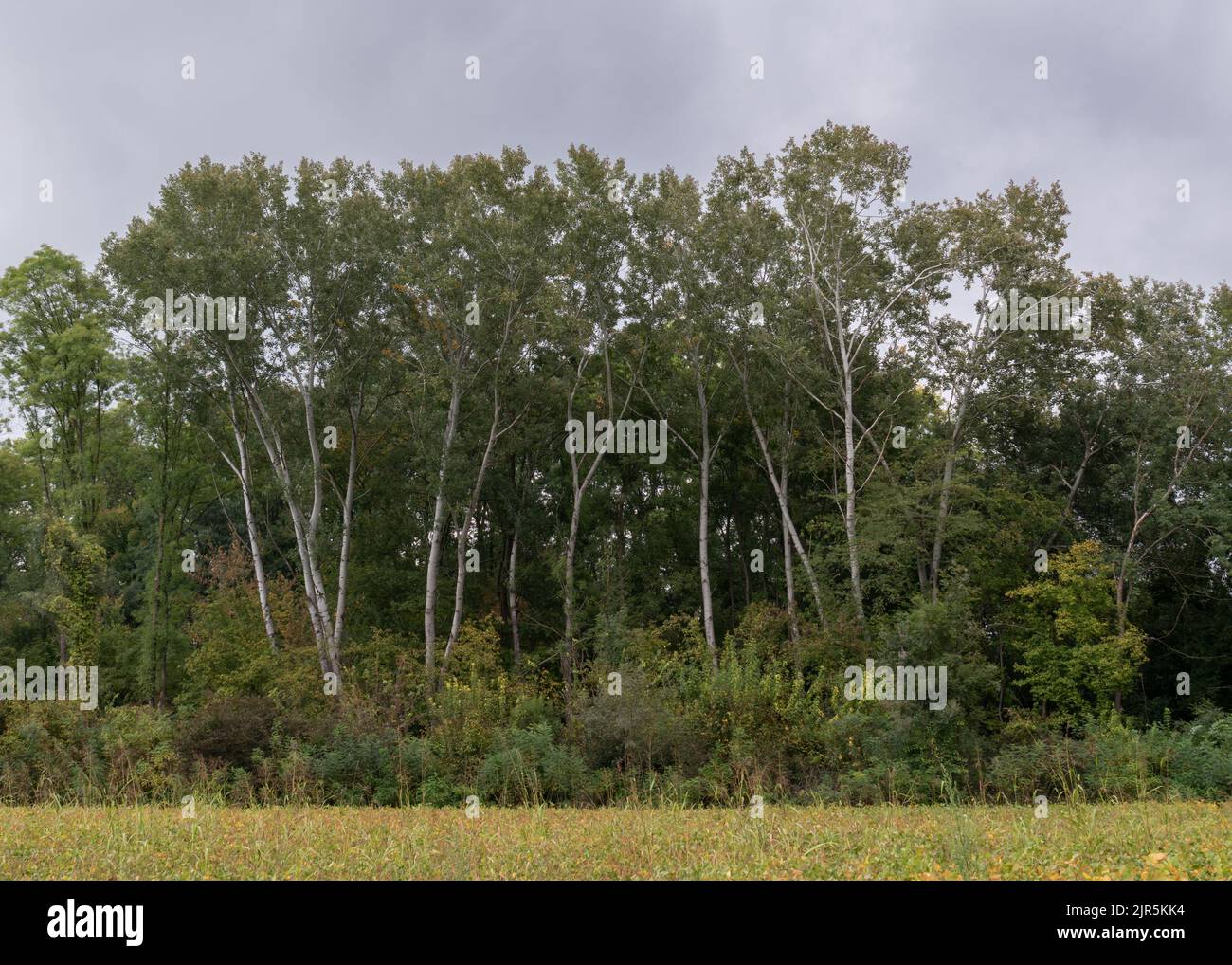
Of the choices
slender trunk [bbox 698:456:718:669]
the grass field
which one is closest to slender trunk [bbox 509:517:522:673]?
slender trunk [bbox 698:456:718:669]

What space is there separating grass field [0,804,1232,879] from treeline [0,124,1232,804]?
36.2 feet

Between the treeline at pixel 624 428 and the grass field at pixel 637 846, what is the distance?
1103 cm

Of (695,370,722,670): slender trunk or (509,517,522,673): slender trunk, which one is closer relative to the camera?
(695,370,722,670): slender trunk

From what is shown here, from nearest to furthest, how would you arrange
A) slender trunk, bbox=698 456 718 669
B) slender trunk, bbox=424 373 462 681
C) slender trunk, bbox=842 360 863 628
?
slender trunk, bbox=842 360 863 628
slender trunk, bbox=424 373 462 681
slender trunk, bbox=698 456 718 669

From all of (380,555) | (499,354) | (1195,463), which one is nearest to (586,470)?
(499,354)

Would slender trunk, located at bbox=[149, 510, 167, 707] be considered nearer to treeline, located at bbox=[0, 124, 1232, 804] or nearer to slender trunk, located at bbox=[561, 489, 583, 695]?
treeline, located at bbox=[0, 124, 1232, 804]

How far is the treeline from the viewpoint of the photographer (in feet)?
91.9

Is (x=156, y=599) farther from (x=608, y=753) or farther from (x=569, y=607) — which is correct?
(x=608, y=753)

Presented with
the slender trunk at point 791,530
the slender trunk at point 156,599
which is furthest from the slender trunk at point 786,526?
the slender trunk at point 156,599

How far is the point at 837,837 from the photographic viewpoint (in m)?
8.55

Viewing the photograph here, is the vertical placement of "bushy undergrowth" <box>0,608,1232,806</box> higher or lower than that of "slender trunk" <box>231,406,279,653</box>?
lower

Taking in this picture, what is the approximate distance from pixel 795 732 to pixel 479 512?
23450 mm

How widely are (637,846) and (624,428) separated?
1053 inches

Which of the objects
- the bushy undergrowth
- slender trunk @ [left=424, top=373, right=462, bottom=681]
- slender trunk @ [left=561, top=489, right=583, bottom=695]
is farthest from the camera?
slender trunk @ [left=561, top=489, right=583, bottom=695]
